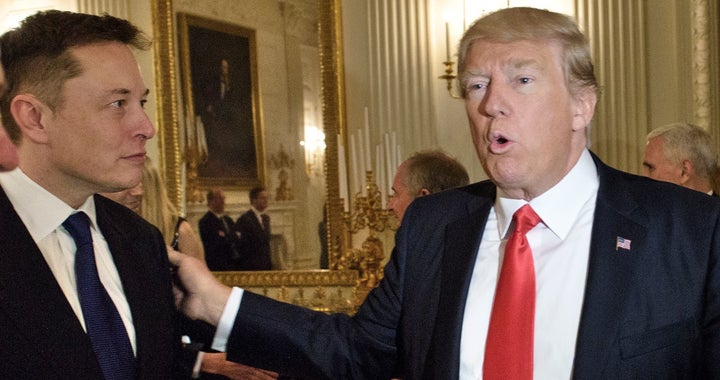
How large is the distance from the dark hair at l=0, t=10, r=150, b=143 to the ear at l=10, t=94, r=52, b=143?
0.04 feet

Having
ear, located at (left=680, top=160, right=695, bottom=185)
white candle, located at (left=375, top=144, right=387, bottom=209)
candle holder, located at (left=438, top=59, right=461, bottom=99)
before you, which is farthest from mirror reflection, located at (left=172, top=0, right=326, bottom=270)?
ear, located at (left=680, top=160, right=695, bottom=185)

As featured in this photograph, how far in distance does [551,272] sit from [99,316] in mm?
1015

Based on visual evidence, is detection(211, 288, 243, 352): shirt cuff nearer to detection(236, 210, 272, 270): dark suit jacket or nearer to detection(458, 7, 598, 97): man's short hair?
detection(458, 7, 598, 97): man's short hair

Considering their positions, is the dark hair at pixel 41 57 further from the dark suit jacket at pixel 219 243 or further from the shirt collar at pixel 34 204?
the dark suit jacket at pixel 219 243

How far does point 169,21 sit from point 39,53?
495 cm

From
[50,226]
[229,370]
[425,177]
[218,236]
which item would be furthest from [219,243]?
[50,226]

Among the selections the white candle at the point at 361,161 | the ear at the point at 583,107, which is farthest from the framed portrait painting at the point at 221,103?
the ear at the point at 583,107

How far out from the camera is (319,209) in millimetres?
6301

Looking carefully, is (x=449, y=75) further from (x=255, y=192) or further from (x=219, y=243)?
(x=219, y=243)

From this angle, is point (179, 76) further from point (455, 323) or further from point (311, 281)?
point (455, 323)

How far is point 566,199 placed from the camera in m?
2.09

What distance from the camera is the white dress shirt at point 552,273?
1.97 meters

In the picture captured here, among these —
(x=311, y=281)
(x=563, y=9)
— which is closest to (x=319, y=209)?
(x=311, y=281)

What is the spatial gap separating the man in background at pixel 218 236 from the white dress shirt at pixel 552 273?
15.0ft
